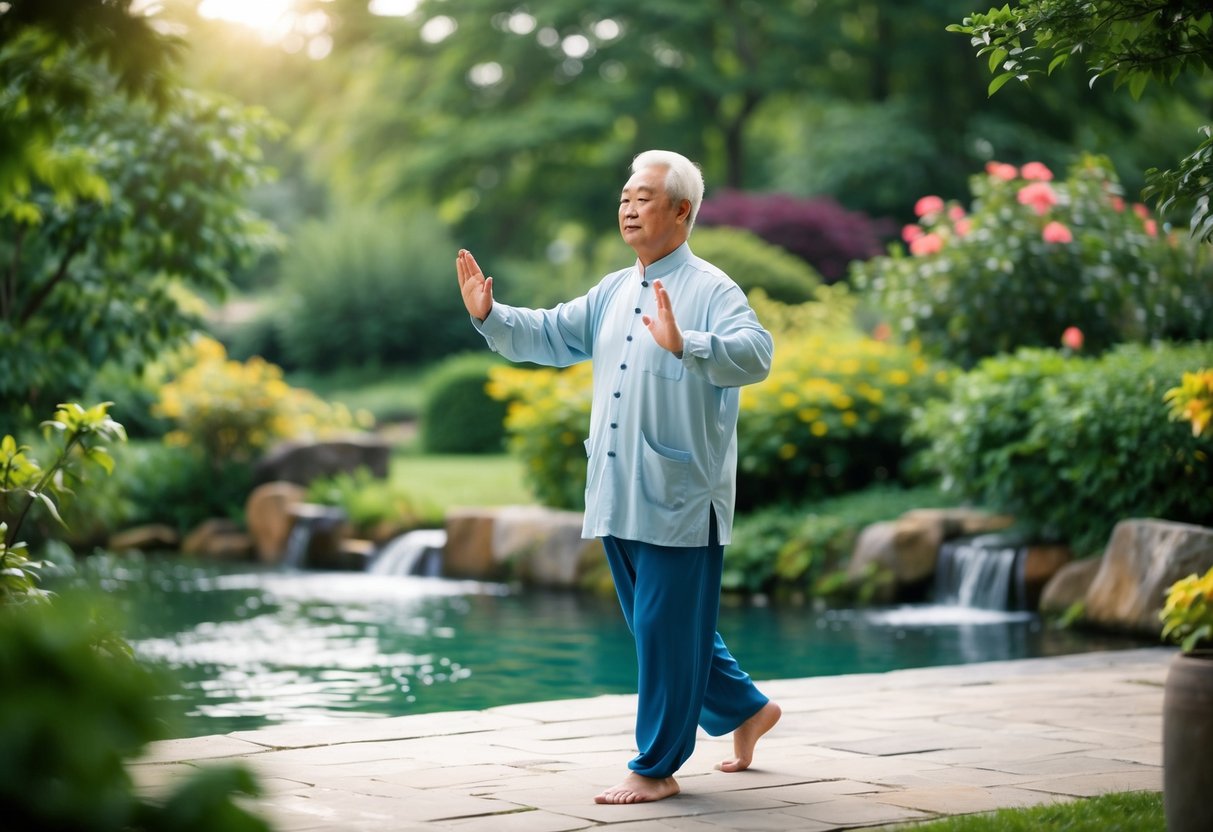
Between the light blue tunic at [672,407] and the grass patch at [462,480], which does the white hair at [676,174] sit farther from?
the grass patch at [462,480]

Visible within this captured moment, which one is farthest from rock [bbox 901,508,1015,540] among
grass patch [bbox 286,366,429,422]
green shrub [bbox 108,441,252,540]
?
grass patch [bbox 286,366,429,422]

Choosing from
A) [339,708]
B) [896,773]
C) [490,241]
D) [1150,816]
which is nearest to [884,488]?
[339,708]

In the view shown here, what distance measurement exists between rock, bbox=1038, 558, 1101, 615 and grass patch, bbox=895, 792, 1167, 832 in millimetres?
5113

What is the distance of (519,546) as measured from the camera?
11.4 m

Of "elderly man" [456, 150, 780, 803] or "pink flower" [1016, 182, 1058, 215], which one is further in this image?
"pink flower" [1016, 182, 1058, 215]

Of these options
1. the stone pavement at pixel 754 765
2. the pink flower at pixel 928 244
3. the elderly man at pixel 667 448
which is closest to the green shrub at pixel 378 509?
the pink flower at pixel 928 244

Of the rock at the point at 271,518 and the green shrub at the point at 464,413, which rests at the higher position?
the green shrub at the point at 464,413

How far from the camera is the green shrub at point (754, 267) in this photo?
1823cm

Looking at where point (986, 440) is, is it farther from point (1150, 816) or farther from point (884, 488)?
point (1150, 816)

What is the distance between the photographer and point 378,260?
23828mm

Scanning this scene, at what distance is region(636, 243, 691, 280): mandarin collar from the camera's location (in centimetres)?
425

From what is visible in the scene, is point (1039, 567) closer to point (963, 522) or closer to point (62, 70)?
point (963, 522)

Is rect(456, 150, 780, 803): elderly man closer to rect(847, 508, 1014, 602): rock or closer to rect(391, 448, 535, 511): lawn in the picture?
rect(847, 508, 1014, 602): rock

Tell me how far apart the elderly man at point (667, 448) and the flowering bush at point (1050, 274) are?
7.24m
